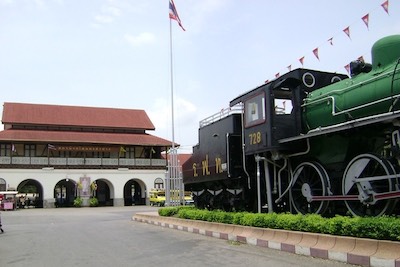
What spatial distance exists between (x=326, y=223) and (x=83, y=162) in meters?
38.1

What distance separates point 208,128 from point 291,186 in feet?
14.7

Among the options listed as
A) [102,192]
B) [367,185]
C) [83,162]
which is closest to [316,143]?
[367,185]

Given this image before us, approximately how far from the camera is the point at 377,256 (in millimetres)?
6883

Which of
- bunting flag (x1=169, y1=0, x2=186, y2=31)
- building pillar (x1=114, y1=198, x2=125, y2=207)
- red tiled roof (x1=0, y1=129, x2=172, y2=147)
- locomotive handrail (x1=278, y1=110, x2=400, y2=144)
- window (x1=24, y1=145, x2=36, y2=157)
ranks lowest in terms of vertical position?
building pillar (x1=114, y1=198, x2=125, y2=207)

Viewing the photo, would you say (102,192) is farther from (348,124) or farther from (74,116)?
(348,124)

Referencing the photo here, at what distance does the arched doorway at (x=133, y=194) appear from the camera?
4784cm

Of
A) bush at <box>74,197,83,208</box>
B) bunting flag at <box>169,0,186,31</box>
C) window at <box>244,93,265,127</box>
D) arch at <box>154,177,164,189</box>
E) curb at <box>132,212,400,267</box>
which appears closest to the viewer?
curb at <box>132,212,400,267</box>

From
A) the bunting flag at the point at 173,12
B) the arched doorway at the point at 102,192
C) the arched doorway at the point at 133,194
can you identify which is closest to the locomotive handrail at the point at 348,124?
the bunting flag at the point at 173,12

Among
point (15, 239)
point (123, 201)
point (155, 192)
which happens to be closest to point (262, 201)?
point (15, 239)

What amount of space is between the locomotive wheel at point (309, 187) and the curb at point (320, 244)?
130 cm

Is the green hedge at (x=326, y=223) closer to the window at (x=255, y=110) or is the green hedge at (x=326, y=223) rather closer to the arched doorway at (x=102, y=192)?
the window at (x=255, y=110)

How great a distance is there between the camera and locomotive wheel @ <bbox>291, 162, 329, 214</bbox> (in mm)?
10023

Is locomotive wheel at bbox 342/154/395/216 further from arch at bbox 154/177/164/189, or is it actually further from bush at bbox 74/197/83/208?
arch at bbox 154/177/164/189

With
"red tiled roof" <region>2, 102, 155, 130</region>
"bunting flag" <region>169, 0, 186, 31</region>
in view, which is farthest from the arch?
"bunting flag" <region>169, 0, 186, 31</region>
